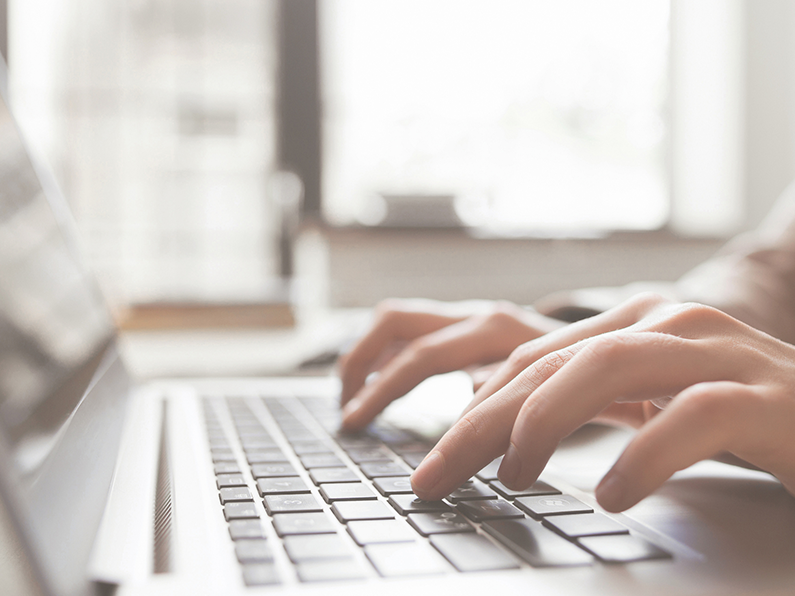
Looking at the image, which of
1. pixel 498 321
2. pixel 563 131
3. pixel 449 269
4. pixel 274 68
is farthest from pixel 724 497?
pixel 563 131

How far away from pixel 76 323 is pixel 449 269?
6.34 feet

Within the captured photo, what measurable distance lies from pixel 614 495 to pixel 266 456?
8.7 inches

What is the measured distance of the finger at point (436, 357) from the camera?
1.77 feet

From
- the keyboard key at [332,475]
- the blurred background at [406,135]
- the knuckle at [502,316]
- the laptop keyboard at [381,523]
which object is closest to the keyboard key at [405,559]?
the laptop keyboard at [381,523]

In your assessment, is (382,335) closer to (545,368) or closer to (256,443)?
(256,443)

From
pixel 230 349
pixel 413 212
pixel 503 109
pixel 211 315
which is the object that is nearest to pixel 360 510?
pixel 230 349

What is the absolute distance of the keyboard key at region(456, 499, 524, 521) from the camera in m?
0.30

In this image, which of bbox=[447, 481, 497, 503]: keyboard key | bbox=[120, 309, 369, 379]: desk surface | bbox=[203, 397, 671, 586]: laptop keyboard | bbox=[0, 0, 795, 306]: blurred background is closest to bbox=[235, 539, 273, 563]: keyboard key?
bbox=[203, 397, 671, 586]: laptop keyboard

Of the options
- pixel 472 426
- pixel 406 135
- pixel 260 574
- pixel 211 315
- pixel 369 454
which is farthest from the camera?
pixel 406 135

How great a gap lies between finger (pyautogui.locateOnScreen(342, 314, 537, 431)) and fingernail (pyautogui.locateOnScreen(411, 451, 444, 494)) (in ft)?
0.68

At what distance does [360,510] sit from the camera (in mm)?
306

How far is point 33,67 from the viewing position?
7.22 feet

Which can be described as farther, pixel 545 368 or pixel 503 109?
pixel 503 109

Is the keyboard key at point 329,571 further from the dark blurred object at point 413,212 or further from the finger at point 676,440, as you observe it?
the dark blurred object at point 413,212
